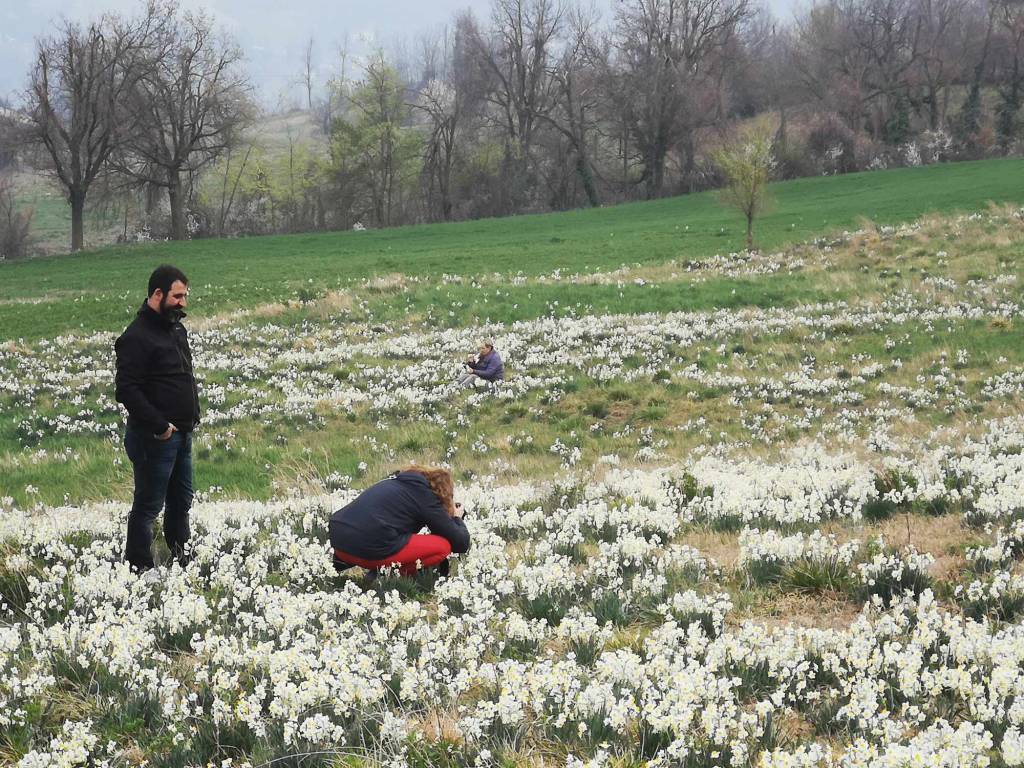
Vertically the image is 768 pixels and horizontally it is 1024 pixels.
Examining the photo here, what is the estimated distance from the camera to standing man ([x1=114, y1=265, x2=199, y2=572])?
693 cm

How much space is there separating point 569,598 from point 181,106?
66.8m

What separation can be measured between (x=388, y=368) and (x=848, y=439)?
12033 mm

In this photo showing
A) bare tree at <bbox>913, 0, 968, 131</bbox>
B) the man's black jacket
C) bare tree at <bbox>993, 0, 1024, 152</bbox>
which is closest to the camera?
the man's black jacket

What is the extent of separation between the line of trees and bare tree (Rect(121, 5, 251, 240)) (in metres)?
0.20

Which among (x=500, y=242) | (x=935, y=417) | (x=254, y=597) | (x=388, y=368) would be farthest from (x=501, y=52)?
(x=254, y=597)

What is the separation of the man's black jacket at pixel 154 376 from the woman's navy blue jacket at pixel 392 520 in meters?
1.70

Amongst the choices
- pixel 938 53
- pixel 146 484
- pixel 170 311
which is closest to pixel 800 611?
pixel 146 484

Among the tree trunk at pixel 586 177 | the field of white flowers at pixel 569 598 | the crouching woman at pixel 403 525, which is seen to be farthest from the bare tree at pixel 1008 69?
the crouching woman at pixel 403 525

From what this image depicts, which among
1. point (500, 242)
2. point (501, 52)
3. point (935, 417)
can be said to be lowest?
point (935, 417)

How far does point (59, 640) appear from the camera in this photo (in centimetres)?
518

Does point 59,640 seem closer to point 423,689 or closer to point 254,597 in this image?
point 254,597

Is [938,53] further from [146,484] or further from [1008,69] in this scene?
[146,484]

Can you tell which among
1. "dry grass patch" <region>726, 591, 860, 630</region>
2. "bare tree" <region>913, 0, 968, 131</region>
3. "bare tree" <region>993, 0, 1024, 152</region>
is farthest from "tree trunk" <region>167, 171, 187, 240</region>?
"bare tree" <region>993, 0, 1024, 152</region>

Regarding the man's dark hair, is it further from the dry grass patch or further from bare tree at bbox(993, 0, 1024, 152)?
bare tree at bbox(993, 0, 1024, 152)
